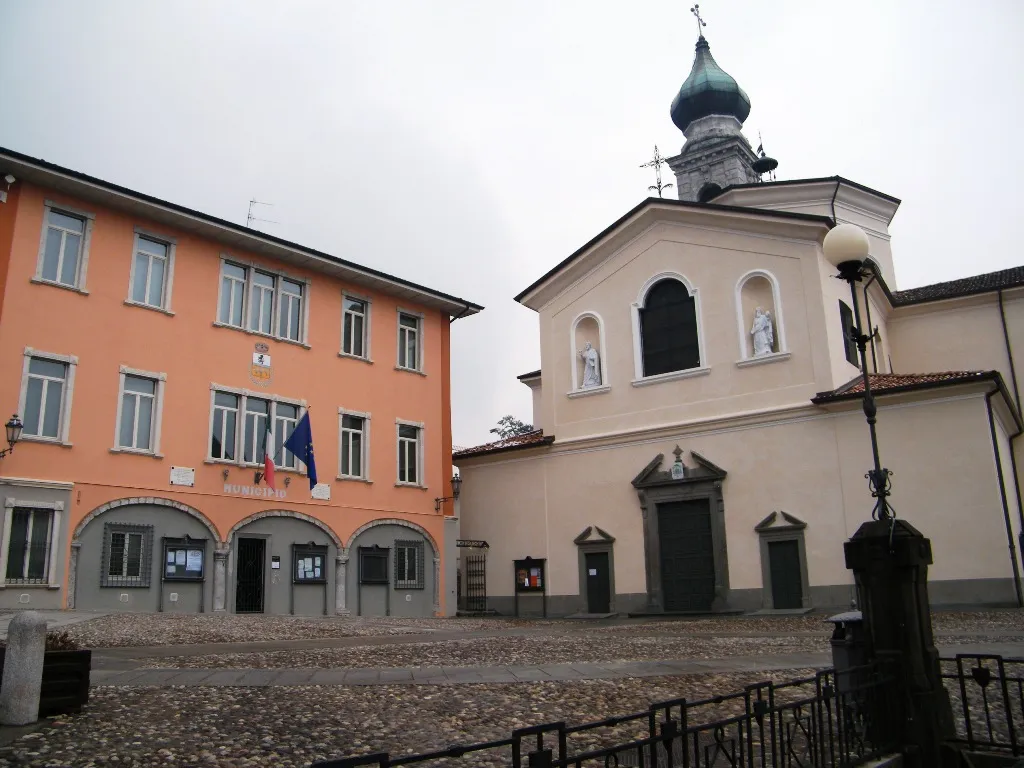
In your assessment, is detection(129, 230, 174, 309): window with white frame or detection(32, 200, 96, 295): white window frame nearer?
detection(32, 200, 96, 295): white window frame

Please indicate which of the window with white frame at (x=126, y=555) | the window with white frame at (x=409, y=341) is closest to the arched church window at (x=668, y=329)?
the window with white frame at (x=409, y=341)

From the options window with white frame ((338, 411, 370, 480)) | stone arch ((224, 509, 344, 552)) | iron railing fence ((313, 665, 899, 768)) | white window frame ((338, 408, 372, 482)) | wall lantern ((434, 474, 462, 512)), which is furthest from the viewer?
wall lantern ((434, 474, 462, 512))

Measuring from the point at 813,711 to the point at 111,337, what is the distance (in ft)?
61.4

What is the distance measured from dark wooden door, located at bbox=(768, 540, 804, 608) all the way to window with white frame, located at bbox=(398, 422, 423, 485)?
35.1 feet

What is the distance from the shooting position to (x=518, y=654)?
12.0 m

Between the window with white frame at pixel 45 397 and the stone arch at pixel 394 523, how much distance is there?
8.01m

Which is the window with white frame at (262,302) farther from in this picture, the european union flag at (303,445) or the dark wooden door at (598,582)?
the dark wooden door at (598,582)

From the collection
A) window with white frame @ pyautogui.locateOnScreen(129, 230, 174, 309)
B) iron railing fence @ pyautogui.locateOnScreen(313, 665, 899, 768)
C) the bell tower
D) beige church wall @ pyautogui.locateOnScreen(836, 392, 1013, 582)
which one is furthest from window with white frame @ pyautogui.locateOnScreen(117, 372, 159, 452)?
the bell tower

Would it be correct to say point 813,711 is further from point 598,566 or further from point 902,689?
point 598,566

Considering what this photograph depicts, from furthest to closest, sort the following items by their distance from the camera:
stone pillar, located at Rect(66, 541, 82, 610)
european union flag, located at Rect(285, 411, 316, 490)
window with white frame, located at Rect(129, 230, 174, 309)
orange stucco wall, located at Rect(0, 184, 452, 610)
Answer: european union flag, located at Rect(285, 411, 316, 490) → window with white frame, located at Rect(129, 230, 174, 309) → orange stucco wall, located at Rect(0, 184, 452, 610) → stone pillar, located at Rect(66, 541, 82, 610)

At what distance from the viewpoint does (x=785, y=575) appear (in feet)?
71.1

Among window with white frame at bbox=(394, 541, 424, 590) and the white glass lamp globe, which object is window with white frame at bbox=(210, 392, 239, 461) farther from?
the white glass lamp globe

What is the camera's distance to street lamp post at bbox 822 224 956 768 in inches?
256

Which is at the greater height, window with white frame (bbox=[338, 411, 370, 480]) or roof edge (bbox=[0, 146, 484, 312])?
roof edge (bbox=[0, 146, 484, 312])
